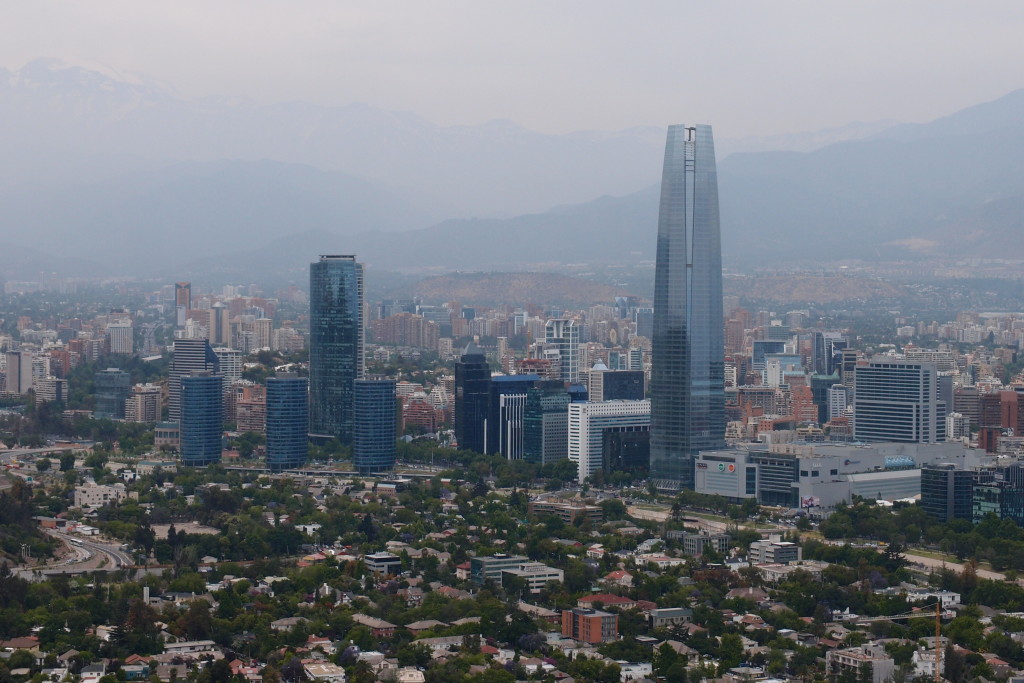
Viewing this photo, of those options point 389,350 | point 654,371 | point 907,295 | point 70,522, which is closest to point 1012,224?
point 907,295

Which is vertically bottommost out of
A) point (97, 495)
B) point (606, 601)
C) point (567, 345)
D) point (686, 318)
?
point (606, 601)

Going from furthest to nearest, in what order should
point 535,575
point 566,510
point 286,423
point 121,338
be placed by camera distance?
point 121,338 → point 286,423 → point 566,510 → point 535,575

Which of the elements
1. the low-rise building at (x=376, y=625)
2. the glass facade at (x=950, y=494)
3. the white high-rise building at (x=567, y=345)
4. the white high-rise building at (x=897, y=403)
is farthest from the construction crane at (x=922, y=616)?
the white high-rise building at (x=567, y=345)

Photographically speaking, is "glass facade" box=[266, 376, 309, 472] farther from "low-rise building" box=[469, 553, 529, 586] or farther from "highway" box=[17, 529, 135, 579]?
"low-rise building" box=[469, 553, 529, 586]

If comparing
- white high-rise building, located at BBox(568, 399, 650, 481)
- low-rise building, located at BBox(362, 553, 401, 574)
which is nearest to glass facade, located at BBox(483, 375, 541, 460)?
white high-rise building, located at BBox(568, 399, 650, 481)

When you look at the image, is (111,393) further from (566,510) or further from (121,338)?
(566,510)

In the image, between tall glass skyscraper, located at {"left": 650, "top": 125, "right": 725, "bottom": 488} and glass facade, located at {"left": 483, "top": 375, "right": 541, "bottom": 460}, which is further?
glass facade, located at {"left": 483, "top": 375, "right": 541, "bottom": 460}

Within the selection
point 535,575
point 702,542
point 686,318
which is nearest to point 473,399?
point 686,318
